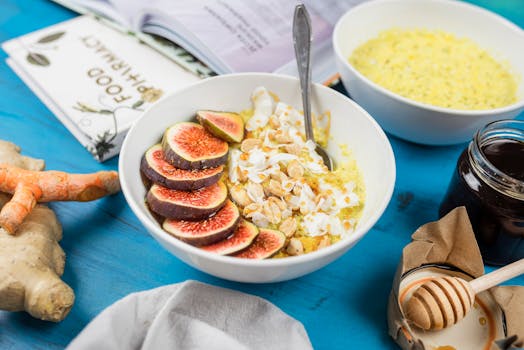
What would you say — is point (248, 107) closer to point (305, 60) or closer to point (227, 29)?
point (305, 60)

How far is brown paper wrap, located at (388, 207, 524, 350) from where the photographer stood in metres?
1.14

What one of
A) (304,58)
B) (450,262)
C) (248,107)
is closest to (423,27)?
(304,58)

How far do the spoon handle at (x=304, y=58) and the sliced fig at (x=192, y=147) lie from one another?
265 mm

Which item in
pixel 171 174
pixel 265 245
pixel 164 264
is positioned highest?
pixel 171 174

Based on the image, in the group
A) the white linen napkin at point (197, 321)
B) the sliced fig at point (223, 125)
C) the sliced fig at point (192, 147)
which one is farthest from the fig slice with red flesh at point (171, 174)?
the white linen napkin at point (197, 321)

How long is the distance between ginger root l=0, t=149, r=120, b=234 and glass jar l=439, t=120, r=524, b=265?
3.26ft

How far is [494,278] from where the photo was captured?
1.21 meters

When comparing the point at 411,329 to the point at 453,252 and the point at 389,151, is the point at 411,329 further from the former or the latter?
the point at 389,151

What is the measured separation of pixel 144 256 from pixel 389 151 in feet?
2.38

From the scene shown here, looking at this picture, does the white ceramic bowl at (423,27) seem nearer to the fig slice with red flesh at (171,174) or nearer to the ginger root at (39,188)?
the fig slice with red flesh at (171,174)

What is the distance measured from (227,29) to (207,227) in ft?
3.33

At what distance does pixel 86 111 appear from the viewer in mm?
1684

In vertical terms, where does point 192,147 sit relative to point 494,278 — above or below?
above

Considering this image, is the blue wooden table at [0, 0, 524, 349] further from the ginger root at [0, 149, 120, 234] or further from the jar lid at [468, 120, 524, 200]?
the jar lid at [468, 120, 524, 200]
